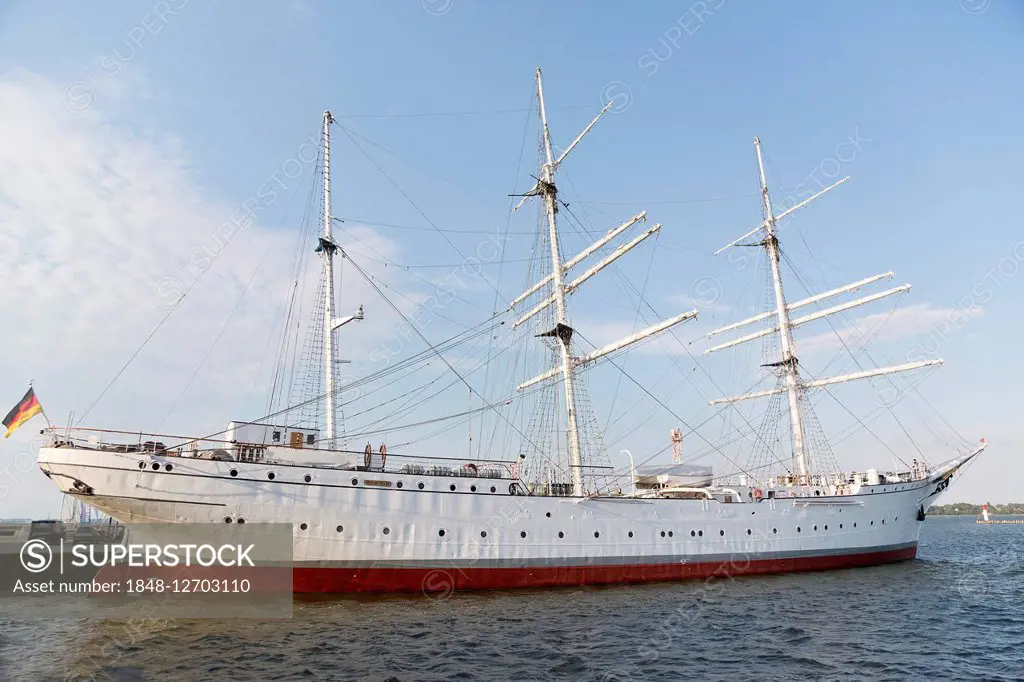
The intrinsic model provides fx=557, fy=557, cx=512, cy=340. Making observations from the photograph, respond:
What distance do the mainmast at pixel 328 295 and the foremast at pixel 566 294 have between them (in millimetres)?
8941

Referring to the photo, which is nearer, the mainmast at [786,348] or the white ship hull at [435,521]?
the white ship hull at [435,521]

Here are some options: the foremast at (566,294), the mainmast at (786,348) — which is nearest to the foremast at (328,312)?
the foremast at (566,294)

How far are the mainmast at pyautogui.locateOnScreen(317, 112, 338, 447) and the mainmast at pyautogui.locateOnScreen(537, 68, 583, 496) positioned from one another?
1071cm

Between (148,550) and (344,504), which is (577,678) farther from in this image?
(148,550)

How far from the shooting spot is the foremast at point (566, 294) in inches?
1049

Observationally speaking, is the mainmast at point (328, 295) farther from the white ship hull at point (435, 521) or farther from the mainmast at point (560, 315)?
the mainmast at point (560, 315)

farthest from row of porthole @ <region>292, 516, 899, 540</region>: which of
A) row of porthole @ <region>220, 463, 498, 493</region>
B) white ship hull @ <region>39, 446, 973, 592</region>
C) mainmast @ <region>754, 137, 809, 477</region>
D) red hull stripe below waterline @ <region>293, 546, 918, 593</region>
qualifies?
mainmast @ <region>754, 137, 809, 477</region>

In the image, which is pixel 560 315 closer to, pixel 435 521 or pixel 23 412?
pixel 435 521

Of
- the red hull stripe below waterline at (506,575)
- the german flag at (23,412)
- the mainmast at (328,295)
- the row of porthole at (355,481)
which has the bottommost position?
the red hull stripe below waterline at (506,575)

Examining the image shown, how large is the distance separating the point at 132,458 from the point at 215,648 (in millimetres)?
7376

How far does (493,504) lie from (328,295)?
12057 mm

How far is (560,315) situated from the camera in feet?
93.0

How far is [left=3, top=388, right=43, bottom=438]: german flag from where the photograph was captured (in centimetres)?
1738

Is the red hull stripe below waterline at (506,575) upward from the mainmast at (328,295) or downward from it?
downward
